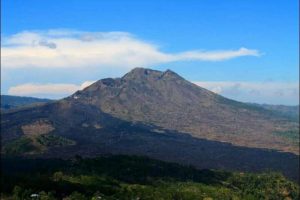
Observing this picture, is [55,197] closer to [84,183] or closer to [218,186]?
[84,183]

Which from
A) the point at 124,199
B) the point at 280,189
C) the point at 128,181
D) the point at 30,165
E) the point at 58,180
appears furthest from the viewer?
the point at 30,165

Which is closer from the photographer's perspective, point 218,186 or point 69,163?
point 218,186

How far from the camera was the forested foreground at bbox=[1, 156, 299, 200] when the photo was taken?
375ft

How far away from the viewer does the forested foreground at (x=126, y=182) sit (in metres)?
114

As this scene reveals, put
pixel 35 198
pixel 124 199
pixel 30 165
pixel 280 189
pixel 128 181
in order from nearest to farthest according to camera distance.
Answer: pixel 35 198 → pixel 124 199 → pixel 128 181 → pixel 280 189 → pixel 30 165

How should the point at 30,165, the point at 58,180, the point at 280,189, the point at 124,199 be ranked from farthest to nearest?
the point at 30,165 < the point at 280,189 < the point at 58,180 < the point at 124,199

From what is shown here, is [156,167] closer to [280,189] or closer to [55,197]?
[280,189]

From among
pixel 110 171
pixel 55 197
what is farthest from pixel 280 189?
pixel 55 197

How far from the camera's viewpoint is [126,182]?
456 ft

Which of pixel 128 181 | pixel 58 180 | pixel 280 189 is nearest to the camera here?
pixel 58 180

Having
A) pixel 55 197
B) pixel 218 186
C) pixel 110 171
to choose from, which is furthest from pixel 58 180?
pixel 218 186

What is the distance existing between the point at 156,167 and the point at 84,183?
39.4 meters

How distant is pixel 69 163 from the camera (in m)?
159

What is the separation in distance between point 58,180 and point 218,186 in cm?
4191
